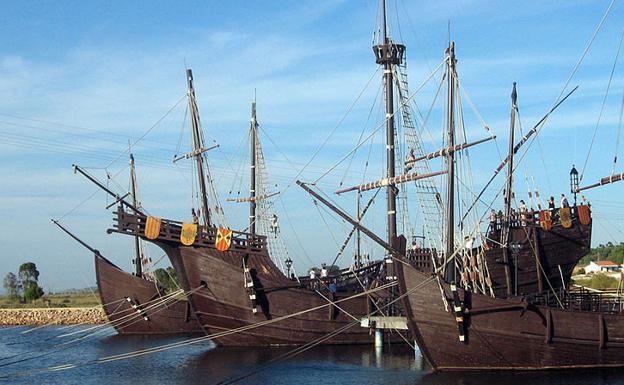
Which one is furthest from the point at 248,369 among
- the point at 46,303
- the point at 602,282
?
the point at 46,303

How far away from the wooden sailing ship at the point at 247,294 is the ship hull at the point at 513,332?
27.5 feet

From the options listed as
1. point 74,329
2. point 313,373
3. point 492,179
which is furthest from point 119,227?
point 74,329

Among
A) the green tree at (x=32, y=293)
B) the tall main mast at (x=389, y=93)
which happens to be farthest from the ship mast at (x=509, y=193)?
the green tree at (x=32, y=293)

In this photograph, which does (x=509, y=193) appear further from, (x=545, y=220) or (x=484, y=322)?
(x=484, y=322)

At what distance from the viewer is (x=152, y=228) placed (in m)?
33.2

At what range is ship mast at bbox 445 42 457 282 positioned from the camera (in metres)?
28.5

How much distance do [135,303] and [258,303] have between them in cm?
1326

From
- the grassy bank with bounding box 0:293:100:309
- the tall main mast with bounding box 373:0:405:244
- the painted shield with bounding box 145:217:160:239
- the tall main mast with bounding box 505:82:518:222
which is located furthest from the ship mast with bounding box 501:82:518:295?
the grassy bank with bounding box 0:293:100:309

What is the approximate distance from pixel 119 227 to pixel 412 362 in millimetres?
11808

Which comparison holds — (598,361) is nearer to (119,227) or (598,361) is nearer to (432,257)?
(432,257)

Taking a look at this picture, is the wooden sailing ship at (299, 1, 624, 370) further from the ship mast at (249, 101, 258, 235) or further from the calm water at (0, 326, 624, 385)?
the ship mast at (249, 101, 258, 235)

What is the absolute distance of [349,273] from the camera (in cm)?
3847

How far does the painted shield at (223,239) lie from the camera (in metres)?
34.5

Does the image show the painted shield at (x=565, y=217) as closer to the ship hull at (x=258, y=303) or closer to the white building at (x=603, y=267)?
the ship hull at (x=258, y=303)
